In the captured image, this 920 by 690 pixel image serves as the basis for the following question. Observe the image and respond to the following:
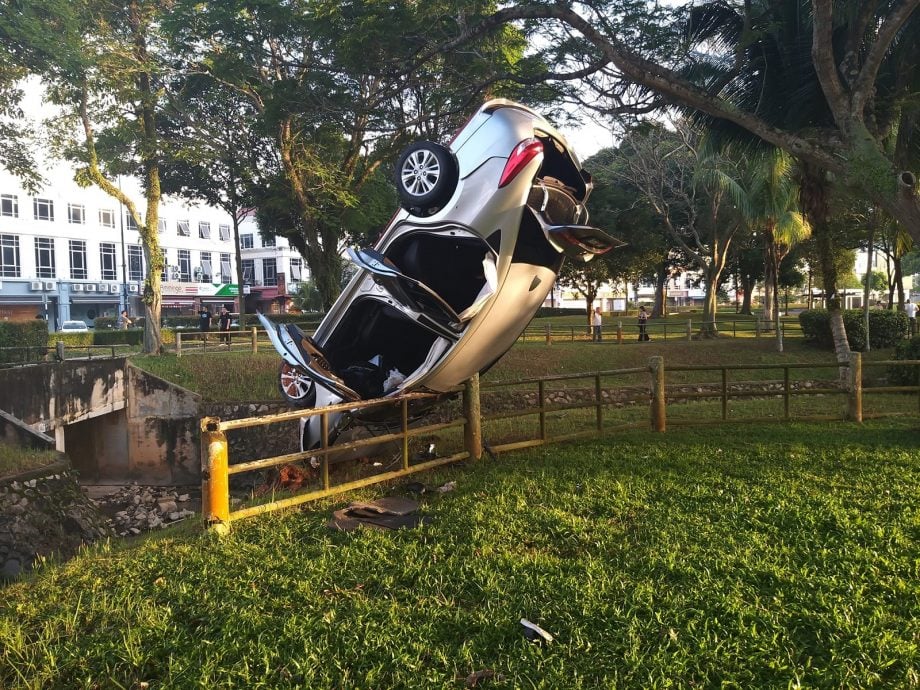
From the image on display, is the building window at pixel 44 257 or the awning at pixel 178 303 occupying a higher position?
the building window at pixel 44 257

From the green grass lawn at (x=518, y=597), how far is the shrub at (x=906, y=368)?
1062 cm

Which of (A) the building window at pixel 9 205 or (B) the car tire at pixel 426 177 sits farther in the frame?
(A) the building window at pixel 9 205

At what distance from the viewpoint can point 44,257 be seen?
45062 millimetres

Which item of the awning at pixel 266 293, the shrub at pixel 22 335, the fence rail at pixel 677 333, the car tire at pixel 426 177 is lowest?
the fence rail at pixel 677 333

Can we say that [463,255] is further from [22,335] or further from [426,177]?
[22,335]

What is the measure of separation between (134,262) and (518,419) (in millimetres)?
47257

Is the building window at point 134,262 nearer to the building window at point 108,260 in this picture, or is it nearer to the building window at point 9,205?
the building window at point 108,260

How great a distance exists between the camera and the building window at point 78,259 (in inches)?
1846

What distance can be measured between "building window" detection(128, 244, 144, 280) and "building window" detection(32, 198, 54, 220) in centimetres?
657

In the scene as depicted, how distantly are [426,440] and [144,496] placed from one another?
380 inches

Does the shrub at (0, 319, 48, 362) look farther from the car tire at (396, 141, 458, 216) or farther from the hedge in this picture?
the hedge

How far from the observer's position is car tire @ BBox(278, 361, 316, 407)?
845 centimetres

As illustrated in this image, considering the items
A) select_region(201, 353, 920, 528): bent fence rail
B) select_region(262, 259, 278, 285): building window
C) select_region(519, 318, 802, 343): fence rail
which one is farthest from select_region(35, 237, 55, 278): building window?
select_region(201, 353, 920, 528): bent fence rail

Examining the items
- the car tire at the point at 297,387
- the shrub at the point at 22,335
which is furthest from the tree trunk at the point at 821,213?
the shrub at the point at 22,335
